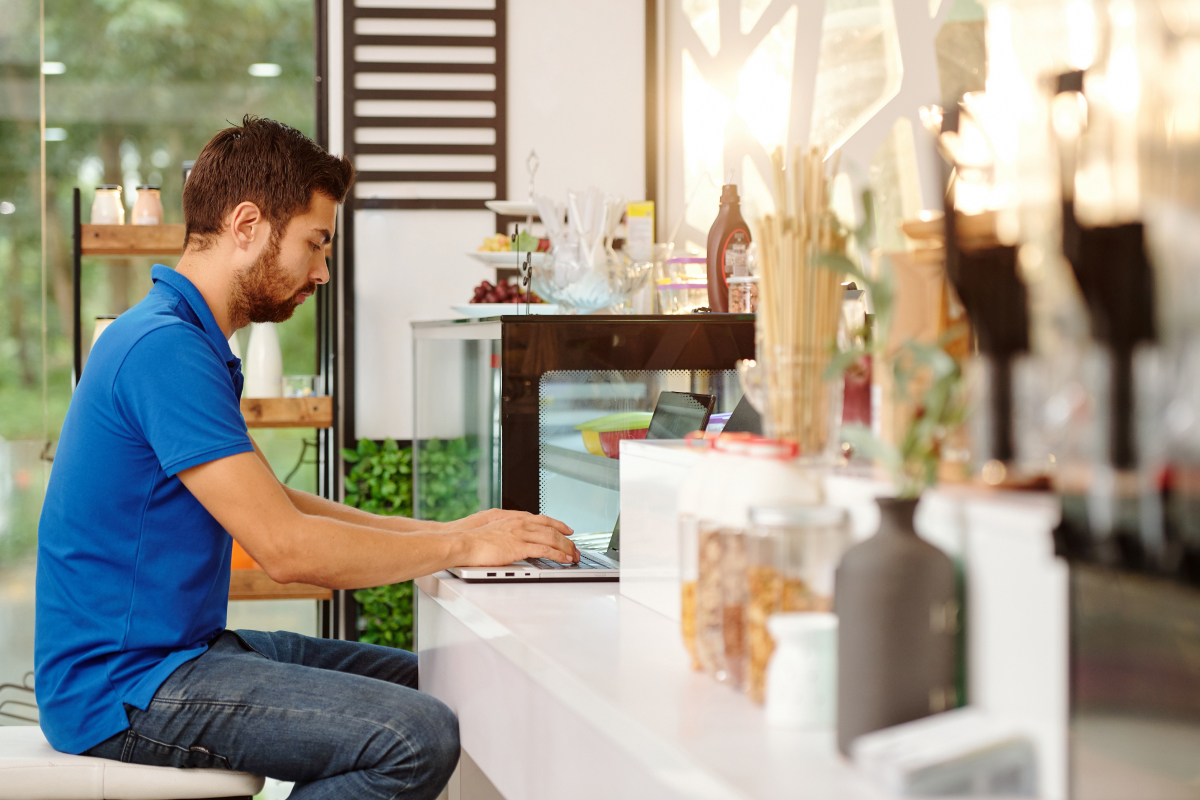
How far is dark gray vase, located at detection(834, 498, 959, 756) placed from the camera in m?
0.82

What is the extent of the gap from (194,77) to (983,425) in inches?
135

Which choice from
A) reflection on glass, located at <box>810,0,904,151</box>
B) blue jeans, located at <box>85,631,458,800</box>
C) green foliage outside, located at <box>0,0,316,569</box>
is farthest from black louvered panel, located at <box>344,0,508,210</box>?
blue jeans, located at <box>85,631,458,800</box>

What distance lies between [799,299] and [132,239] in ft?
8.80

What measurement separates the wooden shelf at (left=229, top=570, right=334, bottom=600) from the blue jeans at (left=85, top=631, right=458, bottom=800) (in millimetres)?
1734

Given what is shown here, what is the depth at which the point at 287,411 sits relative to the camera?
3268 mm

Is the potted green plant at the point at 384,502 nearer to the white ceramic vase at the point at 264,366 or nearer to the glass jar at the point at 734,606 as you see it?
the white ceramic vase at the point at 264,366

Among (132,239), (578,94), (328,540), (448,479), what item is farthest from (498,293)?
(328,540)

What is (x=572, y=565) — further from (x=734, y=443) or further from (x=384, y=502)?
(x=384, y=502)

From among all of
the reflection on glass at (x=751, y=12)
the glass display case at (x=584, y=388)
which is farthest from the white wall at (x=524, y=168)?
the glass display case at (x=584, y=388)

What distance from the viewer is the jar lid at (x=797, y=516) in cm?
95

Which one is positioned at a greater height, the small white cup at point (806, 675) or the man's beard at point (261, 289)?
the man's beard at point (261, 289)

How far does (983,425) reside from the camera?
0.86 meters

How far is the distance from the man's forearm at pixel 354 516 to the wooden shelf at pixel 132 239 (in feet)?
5.02

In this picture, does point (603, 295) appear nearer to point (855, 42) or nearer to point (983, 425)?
point (855, 42)
